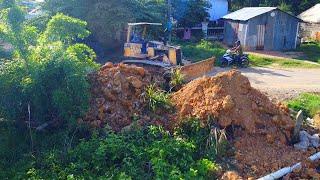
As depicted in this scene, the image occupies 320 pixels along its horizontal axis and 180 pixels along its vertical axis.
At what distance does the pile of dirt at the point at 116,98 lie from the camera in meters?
12.1

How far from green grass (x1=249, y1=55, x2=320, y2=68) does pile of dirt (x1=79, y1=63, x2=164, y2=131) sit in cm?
1226

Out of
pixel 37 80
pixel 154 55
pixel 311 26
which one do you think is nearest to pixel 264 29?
pixel 311 26

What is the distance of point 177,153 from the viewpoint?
10.6 m

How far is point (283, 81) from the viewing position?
19031mm

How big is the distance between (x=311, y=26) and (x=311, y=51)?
6628mm

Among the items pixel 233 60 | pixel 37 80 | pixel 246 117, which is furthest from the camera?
pixel 233 60

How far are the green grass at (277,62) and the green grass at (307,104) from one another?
7.92 m

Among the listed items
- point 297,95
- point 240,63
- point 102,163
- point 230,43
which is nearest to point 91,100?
point 102,163

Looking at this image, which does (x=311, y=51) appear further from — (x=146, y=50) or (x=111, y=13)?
(x=146, y=50)

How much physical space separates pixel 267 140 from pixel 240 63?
39.4ft

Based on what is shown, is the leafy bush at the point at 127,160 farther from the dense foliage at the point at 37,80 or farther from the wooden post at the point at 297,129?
the wooden post at the point at 297,129

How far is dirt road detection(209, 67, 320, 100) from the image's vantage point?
16672mm

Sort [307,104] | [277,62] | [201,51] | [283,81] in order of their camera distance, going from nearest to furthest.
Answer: [307,104] < [283,81] < [277,62] < [201,51]

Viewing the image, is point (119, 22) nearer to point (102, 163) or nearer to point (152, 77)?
point (152, 77)
